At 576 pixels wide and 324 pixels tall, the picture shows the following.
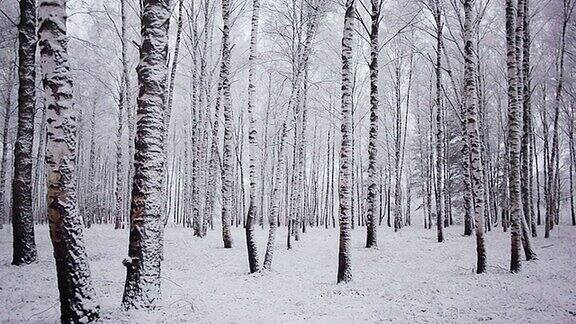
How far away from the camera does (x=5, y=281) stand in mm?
6945

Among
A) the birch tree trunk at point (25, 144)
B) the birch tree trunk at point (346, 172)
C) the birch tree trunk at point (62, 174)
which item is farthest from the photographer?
the birch tree trunk at point (25, 144)

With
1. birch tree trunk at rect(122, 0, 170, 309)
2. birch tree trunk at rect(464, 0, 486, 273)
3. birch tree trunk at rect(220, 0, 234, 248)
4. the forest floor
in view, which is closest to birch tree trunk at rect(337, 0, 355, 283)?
the forest floor

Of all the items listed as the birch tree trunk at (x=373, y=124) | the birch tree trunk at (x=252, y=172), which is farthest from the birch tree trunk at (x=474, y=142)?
the birch tree trunk at (x=252, y=172)

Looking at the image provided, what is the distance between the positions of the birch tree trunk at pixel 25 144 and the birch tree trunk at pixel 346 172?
27.0ft

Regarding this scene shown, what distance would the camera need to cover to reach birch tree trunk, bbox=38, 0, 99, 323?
4480 millimetres

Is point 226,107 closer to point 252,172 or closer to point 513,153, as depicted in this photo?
point 252,172

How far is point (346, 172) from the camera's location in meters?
8.08

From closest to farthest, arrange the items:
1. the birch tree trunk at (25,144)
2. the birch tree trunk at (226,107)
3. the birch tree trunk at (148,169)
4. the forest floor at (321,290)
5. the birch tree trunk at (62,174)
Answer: the birch tree trunk at (62,174) → the birch tree trunk at (148,169) → the forest floor at (321,290) → the birch tree trunk at (25,144) → the birch tree trunk at (226,107)

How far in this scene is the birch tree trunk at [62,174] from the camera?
4480 mm

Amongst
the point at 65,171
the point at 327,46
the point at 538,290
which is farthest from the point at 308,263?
the point at 327,46

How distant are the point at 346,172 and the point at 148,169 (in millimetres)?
4647

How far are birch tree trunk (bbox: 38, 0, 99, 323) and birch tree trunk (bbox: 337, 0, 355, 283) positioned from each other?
5.25 m

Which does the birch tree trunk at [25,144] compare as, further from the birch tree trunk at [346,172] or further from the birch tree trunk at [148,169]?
the birch tree trunk at [346,172]

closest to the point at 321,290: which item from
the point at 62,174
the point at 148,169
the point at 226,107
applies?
the point at 148,169
